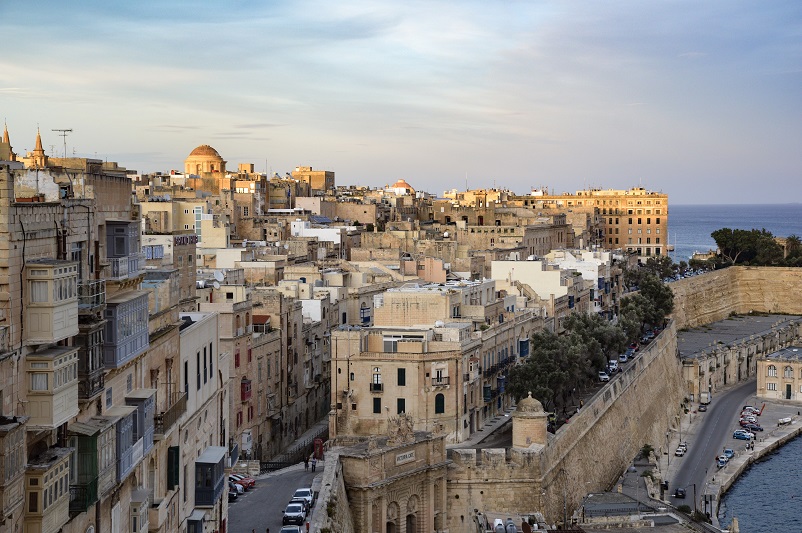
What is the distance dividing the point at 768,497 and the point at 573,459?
12.4 m

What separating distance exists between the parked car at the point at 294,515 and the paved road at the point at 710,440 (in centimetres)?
2059

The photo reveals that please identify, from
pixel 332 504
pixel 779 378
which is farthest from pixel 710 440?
pixel 332 504

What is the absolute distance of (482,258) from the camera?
69375mm

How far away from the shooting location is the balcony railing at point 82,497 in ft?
49.4

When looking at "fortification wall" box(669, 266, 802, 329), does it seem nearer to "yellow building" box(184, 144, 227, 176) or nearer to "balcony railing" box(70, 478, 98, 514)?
"yellow building" box(184, 144, 227, 176)

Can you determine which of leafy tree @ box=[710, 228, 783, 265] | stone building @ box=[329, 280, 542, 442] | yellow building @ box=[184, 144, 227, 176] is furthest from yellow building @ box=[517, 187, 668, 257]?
stone building @ box=[329, 280, 542, 442]

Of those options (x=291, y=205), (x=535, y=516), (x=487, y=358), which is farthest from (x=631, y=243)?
(x=535, y=516)

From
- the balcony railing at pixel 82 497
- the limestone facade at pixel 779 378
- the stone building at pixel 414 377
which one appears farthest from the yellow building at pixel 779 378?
the balcony railing at pixel 82 497

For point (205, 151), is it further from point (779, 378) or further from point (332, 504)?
point (332, 504)

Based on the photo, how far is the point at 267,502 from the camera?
29.3 m

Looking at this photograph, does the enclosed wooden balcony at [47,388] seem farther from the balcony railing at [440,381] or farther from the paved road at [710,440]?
the paved road at [710,440]

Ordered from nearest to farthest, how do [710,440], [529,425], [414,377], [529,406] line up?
[529,406]
[529,425]
[414,377]
[710,440]

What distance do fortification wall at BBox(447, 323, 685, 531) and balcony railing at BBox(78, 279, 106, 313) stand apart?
1962 centimetres

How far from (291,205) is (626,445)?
52.4 metres
